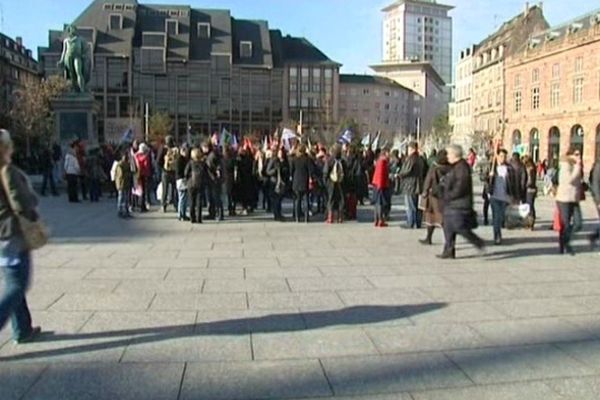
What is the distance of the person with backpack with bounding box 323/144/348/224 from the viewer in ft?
50.5

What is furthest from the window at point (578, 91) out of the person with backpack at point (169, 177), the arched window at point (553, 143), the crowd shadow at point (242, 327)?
the crowd shadow at point (242, 327)

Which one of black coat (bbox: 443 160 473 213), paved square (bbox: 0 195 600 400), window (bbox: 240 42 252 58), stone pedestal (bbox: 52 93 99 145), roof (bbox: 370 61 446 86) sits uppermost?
roof (bbox: 370 61 446 86)

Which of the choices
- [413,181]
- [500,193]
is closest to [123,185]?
[413,181]

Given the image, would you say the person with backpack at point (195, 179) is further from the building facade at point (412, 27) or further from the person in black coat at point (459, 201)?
the building facade at point (412, 27)

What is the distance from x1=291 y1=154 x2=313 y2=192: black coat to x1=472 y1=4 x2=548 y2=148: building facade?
239 ft

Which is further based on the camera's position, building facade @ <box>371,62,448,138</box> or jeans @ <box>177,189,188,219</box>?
building facade @ <box>371,62,448,138</box>

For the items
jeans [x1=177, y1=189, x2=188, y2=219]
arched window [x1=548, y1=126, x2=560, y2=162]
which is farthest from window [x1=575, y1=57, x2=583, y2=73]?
jeans [x1=177, y1=189, x2=188, y2=219]

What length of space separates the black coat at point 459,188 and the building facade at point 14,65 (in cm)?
8790

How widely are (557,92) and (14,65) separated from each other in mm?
79953

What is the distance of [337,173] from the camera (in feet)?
50.4

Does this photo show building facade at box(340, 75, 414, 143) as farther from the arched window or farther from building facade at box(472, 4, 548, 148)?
the arched window

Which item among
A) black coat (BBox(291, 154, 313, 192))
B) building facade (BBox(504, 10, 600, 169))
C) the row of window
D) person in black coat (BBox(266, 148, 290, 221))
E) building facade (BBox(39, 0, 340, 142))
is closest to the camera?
black coat (BBox(291, 154, 313, 192))

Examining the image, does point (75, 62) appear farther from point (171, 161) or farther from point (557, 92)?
point (557, 92)

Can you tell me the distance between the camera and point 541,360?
511 cm
